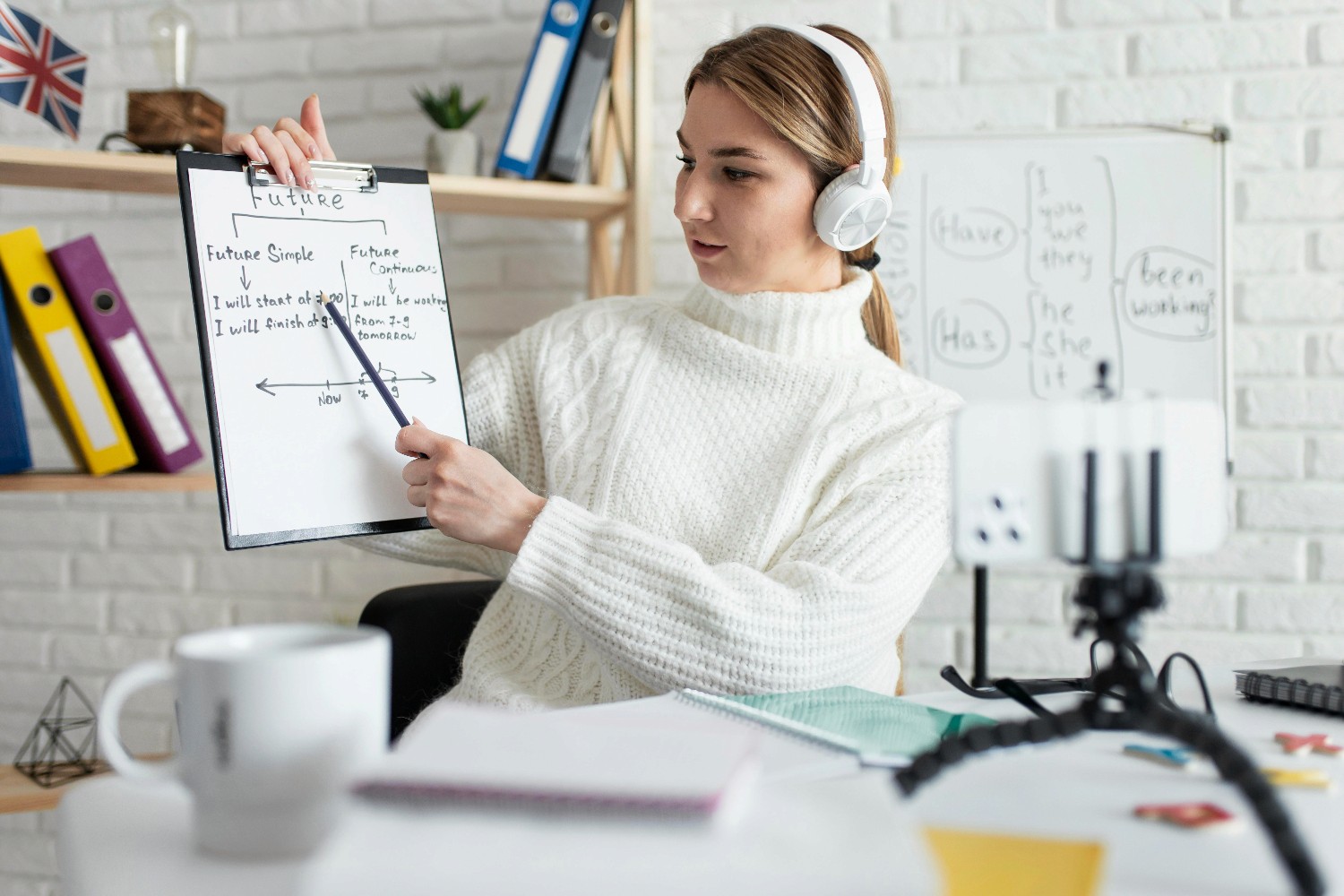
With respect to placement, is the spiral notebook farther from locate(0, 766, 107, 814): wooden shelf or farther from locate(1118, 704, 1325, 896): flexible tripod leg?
locate(0, 766, 107, 814): wooden shelf

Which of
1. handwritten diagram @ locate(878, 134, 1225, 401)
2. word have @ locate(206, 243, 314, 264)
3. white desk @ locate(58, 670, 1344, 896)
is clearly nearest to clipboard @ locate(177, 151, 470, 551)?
word have @ locate(206, 243, 314, 264)

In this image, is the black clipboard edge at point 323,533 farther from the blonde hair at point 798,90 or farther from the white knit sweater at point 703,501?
the blonde hair at point 798,90

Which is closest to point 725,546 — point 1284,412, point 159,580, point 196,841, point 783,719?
point 783,719

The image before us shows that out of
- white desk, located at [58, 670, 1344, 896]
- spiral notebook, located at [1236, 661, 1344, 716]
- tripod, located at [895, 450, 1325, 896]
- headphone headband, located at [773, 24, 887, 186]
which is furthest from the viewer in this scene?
headphone headband, located at [773, 24, 887, 186]

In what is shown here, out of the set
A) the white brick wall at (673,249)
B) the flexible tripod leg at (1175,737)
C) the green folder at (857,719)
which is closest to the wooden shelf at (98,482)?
the white brick wall at (673,249)

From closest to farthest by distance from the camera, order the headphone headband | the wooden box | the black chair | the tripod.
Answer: the tripod
the headphone headband
the black chair
the wooden box

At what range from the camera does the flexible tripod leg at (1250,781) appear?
18.9 inches

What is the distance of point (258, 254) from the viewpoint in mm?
1082

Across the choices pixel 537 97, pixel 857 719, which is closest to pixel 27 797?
pixel 537 97

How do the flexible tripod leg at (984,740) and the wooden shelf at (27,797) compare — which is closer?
the flexible tripod leg at (984,740)

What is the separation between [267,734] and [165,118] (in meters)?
1.44

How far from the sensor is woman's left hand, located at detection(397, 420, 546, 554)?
1.10 metres

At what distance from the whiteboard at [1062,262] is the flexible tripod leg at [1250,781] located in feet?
4.02

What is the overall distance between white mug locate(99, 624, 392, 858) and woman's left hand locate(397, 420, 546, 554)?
595 millimetres
